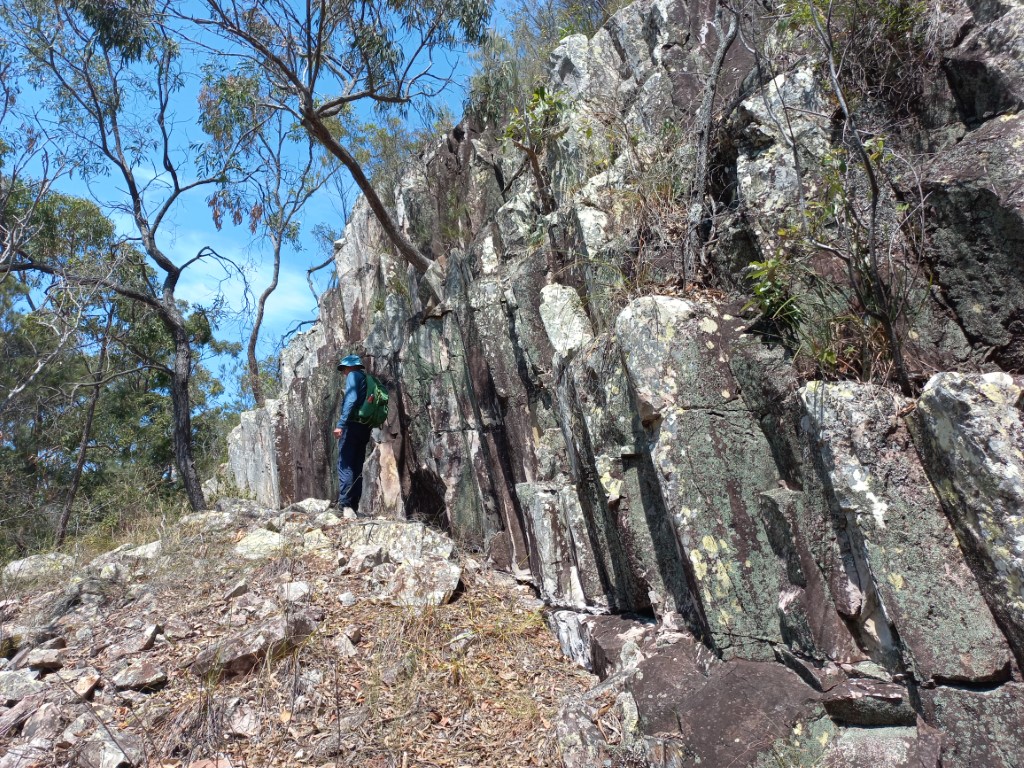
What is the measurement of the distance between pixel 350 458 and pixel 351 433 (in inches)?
11.2

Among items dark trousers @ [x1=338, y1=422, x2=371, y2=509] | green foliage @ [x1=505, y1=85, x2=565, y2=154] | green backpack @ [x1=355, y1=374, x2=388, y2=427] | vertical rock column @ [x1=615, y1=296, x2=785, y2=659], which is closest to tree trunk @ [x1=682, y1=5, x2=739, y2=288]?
vertical rock column @ [x1=615, y1=296, x2=785, y2=659]

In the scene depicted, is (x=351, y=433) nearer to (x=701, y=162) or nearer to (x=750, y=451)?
(x=701, y=162)

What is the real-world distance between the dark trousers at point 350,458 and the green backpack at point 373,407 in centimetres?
16

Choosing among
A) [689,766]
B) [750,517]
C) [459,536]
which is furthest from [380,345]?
[689,766]

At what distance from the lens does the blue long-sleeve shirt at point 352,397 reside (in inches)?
322

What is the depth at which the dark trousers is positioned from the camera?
828 cm

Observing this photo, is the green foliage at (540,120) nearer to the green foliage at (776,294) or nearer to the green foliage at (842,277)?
the green foliage at (842,277)

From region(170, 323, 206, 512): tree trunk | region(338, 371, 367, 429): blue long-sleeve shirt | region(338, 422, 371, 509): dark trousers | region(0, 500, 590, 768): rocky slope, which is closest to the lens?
region(0, 500, 590, 768): rocky slope

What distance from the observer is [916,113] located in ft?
14.3

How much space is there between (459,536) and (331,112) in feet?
21.5

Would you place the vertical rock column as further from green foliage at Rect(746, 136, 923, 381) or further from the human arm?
the human arm

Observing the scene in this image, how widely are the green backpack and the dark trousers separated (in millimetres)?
157

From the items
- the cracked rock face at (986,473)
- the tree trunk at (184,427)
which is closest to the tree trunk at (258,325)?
the tree trunk at (184,427)

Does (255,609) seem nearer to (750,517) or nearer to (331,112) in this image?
(750,517)
